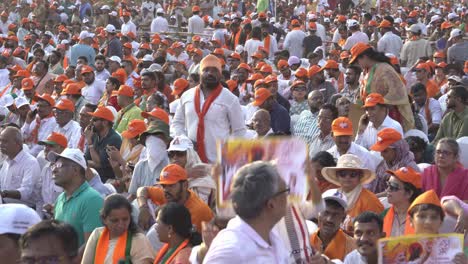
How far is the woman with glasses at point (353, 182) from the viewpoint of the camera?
7.17 metres

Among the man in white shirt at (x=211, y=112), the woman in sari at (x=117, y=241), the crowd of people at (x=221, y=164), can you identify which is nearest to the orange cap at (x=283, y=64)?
the crowd of people at (x=221, y=164)

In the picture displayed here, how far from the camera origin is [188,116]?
8.80 metres

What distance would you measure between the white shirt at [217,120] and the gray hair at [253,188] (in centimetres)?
466

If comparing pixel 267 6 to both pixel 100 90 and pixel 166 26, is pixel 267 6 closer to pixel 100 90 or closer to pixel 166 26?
pixel 166 26

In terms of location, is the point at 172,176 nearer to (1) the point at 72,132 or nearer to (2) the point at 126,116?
(1) the point at 72,132

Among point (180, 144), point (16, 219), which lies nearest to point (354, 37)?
point (180, 144)

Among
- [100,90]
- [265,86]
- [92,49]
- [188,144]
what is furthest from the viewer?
[92,49]

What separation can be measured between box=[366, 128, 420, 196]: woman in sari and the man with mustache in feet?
7.06

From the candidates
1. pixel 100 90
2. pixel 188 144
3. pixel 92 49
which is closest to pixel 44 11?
pixel 92 49

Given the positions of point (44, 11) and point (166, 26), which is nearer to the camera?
point (166, 26)

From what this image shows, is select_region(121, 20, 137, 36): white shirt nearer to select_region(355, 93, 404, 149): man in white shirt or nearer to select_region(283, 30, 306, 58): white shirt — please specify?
select_region(283, 30, 306, 58): white shirt

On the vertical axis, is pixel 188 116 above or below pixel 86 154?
above

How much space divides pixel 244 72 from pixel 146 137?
5.99m

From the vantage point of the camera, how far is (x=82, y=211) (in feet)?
22.9
